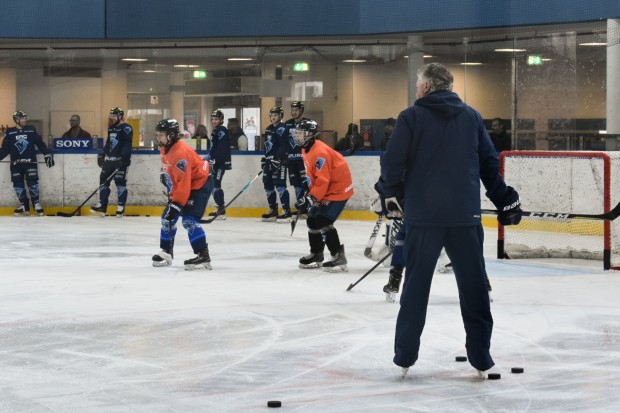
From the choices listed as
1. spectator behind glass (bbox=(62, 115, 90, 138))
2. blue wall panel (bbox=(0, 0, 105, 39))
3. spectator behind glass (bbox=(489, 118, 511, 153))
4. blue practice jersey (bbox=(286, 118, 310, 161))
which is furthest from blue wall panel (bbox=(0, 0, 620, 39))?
blue practice jersey (bbox=(286, 118, 310, 161))

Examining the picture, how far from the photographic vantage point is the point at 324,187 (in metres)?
8.97

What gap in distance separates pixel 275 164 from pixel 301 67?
1.88 m

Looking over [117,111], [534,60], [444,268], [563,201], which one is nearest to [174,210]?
[444,268]

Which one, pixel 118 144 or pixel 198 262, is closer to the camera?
pixel 198 262

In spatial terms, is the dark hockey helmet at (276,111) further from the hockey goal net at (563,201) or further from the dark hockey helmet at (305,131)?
the dark hockey helmet at (305,131)

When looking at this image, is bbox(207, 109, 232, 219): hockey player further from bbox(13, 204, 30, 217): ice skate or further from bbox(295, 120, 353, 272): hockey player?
bbox(295, 120, 353, 272): hockey player

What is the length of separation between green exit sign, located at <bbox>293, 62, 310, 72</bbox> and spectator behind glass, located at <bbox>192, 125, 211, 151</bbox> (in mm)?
1612

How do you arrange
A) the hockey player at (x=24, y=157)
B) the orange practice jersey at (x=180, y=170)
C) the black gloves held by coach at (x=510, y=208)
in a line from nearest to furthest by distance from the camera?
the black gloves held by coach at (x=510, y=208) < the orange practice jersey at (x=180, y=170) < the hockey player at (x=24, y=157)

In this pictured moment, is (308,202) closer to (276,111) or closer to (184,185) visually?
(184,185)

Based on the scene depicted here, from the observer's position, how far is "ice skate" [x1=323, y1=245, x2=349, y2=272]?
919 cm

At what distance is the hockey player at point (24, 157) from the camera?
1566 centimetres

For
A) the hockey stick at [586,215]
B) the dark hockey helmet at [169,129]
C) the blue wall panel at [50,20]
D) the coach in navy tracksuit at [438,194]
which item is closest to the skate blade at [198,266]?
the dark hockey helmet at [169,129]

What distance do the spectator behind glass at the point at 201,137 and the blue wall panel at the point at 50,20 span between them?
1.96 m

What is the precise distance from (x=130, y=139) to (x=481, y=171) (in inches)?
434
